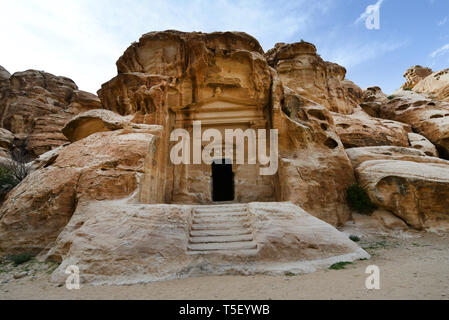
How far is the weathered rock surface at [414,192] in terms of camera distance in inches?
290

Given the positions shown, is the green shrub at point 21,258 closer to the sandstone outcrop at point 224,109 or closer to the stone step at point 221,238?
the sandstone outcrop at point 224,109

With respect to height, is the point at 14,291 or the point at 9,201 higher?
the point at 9,201

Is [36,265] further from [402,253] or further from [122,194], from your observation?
[402,253]

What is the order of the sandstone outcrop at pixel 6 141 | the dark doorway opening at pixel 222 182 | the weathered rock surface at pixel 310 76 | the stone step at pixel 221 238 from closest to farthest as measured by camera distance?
1. the stone step at pixel 221 238
2. the dark doorway opening at pixel 222 182
3. the weathered rock surface at pixel 310 76
4. the sandstone outcrop at pixel 6 141

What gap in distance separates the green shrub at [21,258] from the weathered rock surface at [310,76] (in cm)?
1627

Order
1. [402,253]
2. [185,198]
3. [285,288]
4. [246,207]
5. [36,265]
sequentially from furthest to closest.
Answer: [185,198] → [246,207] → [402,253] → [36,265] → [285,288]

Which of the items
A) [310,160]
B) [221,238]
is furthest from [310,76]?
[221,238]

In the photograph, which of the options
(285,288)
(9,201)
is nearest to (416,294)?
(285,288)

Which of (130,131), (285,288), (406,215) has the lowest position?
(285,288)

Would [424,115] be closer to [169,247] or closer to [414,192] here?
[414,192]

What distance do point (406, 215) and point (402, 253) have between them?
2.46 m

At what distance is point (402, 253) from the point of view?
5.66m

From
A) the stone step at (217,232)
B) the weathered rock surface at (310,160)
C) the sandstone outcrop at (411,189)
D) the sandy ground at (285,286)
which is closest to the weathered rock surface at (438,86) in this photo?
the sandstone outcrop at (411,189)

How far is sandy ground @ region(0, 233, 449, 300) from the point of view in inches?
123
